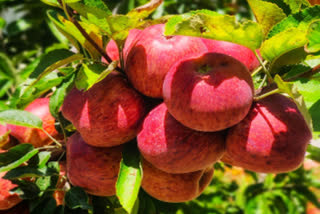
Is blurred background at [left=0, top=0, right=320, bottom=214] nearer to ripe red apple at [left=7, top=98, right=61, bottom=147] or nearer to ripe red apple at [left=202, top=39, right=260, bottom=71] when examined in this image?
ripe red apple at [left=7, top=98, right=61, bottom=147]

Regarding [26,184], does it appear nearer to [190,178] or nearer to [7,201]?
[7,201]

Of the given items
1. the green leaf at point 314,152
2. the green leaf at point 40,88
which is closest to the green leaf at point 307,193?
the green leaf at point 314,152

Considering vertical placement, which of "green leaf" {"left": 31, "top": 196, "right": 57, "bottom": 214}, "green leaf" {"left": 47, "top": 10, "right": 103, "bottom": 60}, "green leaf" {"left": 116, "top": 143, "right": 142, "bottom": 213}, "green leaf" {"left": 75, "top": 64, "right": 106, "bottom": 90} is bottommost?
"green leaf" {"left": 31, "top": 196, "right": 57, "bottom": 214}

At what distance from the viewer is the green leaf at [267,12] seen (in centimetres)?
75

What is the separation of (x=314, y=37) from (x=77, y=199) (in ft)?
2.39

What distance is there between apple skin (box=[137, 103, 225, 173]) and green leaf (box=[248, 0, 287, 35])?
11.1 inches

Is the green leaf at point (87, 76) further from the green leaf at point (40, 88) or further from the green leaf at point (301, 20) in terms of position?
the green leaf at point (301, 20)

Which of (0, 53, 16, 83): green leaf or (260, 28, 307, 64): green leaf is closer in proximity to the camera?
(260, 28, 307, 64): green leaf

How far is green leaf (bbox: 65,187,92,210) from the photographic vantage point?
0.94 m

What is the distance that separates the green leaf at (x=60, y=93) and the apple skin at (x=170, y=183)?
1.00 ft

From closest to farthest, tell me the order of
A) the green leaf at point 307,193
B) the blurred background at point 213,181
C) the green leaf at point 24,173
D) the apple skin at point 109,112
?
the apple skin at point 109,112
the green leaf at point 24,173
the blurred background at point 213,181
the green leaf at point 307,193

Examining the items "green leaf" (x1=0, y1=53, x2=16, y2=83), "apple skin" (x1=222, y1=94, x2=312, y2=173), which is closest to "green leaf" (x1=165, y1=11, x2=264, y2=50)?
"apple skin" (x1=222, y1=94, x2=312, y2=173)

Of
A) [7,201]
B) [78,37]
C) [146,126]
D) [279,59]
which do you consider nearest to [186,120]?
[146,126]

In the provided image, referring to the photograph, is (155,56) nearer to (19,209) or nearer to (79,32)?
(79,32)
